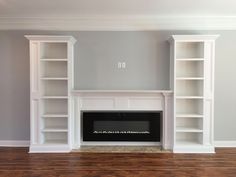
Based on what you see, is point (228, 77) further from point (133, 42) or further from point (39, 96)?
point (39, 96)

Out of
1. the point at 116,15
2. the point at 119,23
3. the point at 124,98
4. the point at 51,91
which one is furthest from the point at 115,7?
the point at 51,91

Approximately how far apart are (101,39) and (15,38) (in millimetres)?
1715

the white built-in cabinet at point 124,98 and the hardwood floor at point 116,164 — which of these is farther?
the white built-in cabinet at point 124,98

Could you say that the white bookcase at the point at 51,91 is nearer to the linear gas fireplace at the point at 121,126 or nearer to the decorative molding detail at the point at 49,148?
the decorative molding detail at the point at 49,148

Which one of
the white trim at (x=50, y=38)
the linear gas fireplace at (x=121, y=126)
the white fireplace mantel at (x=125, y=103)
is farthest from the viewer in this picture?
the linear gas fireplace at (x=121, y=126)

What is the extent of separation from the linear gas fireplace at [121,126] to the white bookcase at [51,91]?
461 millimetres

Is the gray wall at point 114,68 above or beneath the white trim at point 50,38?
beneath

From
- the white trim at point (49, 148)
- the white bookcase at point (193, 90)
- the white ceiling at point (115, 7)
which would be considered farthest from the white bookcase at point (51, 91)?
the white bookcase at point (193, 90)

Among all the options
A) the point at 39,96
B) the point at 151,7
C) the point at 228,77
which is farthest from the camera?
the point at 228,77

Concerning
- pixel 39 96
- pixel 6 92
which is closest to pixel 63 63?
pixel 39 96

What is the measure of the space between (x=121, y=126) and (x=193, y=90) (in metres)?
1.59

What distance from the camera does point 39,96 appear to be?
440 centimetres

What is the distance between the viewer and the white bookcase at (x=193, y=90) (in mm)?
4328

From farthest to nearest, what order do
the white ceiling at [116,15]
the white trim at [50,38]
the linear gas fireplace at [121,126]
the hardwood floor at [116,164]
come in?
the linear gas fireplace at [121,126] < the white trim at [50,38] < the white ceiling at [116,15] < the hardwood floor at [116,164]
